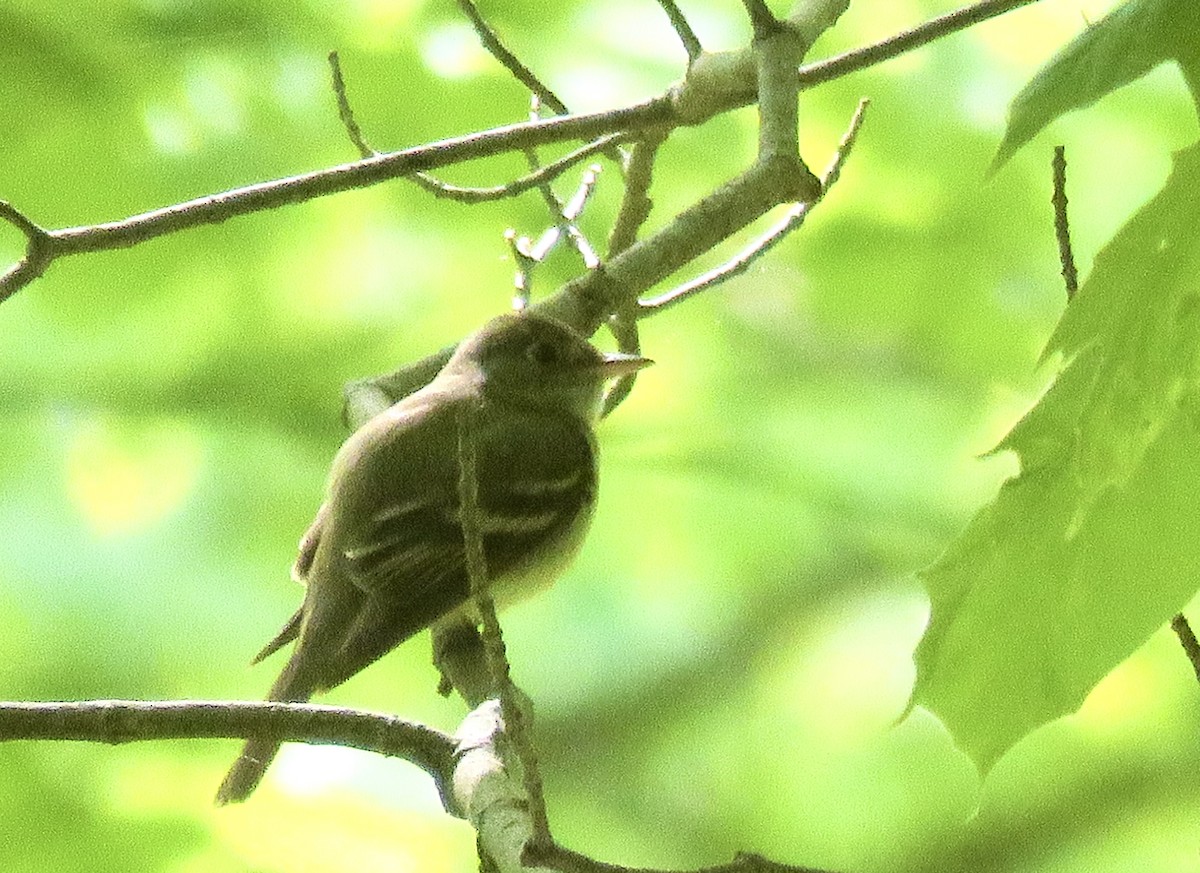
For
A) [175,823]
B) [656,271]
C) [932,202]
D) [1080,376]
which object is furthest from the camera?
[932,202]

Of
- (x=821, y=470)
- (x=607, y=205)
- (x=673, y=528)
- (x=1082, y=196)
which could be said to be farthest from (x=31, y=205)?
(x=1082, y=196)

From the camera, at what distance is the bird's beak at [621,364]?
1773 mm

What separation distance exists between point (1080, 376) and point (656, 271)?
82 centimetres

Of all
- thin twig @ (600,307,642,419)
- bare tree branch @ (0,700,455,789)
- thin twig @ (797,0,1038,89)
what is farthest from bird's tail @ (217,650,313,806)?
thin twig @ (797,0,1038,89)

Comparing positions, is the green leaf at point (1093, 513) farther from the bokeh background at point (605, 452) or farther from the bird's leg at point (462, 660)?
the bokeh background at point (605, 452)

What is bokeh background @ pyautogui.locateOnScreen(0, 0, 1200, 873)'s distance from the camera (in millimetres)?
2057

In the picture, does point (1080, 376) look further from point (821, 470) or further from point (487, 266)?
point (487, 266)

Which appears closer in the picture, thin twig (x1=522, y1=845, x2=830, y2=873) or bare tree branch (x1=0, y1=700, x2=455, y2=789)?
thin twig (x1=522, y1=845, x2=830, y2=873)

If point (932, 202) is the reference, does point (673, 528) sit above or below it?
below

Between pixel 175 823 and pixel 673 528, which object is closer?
pixel 175 823

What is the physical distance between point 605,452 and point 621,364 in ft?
1.86

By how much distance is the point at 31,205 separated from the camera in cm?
215

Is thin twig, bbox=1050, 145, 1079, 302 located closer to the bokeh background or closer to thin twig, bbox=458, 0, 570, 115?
thin twig, bbox=458, 0, 570, 115

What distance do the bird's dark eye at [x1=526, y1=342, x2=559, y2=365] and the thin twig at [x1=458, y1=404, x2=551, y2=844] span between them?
116cm
